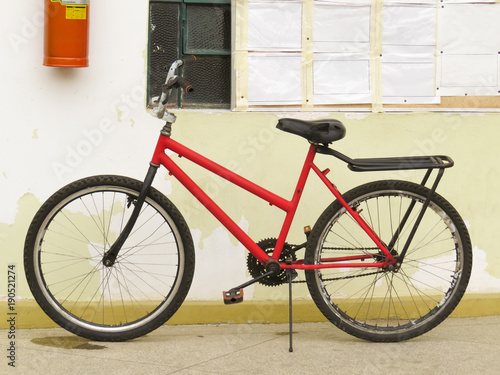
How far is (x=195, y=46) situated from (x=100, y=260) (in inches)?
59.1

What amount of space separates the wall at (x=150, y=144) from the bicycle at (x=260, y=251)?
0.21 m

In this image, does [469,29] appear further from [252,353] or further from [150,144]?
[252,353]

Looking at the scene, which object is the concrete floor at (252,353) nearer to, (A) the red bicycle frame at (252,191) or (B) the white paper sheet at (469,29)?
(A) the red bicycle frame at (252,191)

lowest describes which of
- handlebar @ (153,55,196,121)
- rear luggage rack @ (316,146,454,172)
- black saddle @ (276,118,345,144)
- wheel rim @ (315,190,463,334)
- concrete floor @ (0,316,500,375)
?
concrete floor @ (0,316,500,375)

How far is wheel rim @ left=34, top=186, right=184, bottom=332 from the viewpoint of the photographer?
521 cm

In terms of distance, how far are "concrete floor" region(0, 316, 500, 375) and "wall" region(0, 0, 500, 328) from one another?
364 millimetres

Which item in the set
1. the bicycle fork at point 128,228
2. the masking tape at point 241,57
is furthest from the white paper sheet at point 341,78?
the bicycle fork at point 128,228

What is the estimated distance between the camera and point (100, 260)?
5.24 m

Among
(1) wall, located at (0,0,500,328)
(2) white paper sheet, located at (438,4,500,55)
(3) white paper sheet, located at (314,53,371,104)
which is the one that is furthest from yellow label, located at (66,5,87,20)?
(2) white paper sheet, located at (438,4,500,55)

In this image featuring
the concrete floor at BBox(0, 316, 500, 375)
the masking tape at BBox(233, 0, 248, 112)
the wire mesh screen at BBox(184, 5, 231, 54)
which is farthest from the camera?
the wire mesh screen at BBox(184, 5, 231, 54)

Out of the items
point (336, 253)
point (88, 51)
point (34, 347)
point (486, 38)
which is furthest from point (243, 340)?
point (486, 38)

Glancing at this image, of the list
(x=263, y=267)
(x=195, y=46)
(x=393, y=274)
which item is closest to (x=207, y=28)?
(x=195, y=46)

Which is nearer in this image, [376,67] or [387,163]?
[387,163]

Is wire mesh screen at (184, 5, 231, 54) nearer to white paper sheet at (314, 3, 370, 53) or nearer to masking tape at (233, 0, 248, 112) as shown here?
masking tape at (233, 0, 248, 112)
